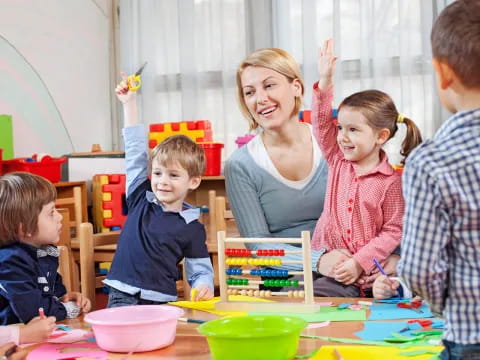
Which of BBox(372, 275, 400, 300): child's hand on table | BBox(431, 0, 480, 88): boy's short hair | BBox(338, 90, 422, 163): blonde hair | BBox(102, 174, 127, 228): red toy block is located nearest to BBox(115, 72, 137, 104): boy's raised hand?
BBox(338, 90, 422, 163): blonde hair

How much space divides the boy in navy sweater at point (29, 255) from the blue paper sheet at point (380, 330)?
2.27 ft

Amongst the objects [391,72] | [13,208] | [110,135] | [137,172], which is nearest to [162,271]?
[137,172]

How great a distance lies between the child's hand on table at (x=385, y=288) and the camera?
164 centimetres

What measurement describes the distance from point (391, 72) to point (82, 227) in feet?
9.22

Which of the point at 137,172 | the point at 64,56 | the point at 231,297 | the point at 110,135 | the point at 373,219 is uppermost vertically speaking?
the point at 64,56

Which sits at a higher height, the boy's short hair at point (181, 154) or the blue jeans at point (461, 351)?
the boy's short hair at point (181, 154)

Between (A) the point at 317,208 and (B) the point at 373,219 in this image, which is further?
(A) the point at 317,208

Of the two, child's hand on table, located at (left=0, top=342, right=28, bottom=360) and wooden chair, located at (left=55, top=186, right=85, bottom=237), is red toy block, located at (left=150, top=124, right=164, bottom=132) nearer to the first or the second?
wooden chair, located at (left=55, top=186, right=85, bottom=237)

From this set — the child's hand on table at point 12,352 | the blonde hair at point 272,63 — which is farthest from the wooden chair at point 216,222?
the child's hand on table at point 12,352

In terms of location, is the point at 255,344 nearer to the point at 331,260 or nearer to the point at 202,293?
the point at 202,293

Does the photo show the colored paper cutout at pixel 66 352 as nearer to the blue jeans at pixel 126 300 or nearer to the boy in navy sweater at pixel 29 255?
the boy in navy sweater at pixel 29 255

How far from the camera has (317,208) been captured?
6.96 ft

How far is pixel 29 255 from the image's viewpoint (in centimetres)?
162

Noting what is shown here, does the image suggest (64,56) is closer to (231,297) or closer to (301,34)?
(301,34)
